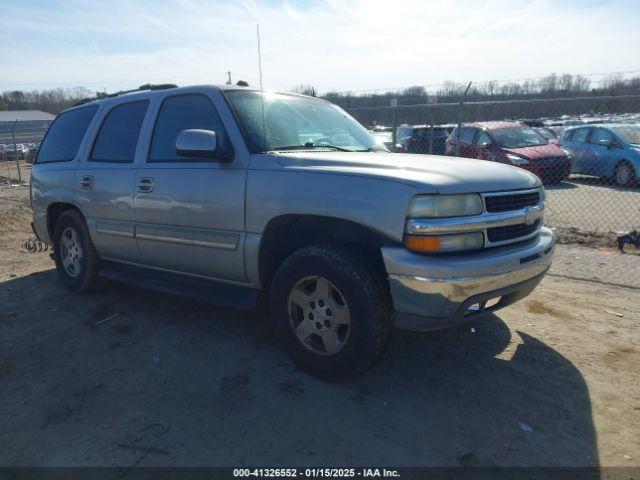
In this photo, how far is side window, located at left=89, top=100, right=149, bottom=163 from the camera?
446cm

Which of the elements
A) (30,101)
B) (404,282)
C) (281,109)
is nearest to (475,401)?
(404,282)

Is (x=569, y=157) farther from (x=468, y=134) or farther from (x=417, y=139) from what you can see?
(x=417, y=139)

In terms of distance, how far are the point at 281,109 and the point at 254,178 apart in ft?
2.82

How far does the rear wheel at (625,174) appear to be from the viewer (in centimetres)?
1202

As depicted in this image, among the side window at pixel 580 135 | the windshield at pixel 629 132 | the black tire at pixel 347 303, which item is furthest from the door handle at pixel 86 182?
the side window at pixel 580 135

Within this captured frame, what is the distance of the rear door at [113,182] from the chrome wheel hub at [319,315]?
1.89 m

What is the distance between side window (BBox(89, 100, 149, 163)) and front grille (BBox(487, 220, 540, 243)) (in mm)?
3092

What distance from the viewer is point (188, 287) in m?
4.07

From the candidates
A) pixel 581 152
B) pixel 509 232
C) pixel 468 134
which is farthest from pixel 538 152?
pixel 509 232

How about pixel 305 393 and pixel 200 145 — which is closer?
pixel 305 393

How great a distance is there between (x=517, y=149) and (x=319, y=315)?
10.6m

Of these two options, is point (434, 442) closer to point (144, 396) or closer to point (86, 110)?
point (144, 396)

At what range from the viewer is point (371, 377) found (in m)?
3.41

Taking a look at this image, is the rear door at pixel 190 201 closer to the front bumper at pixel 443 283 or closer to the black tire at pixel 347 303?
the black tire at pixel 347 303
